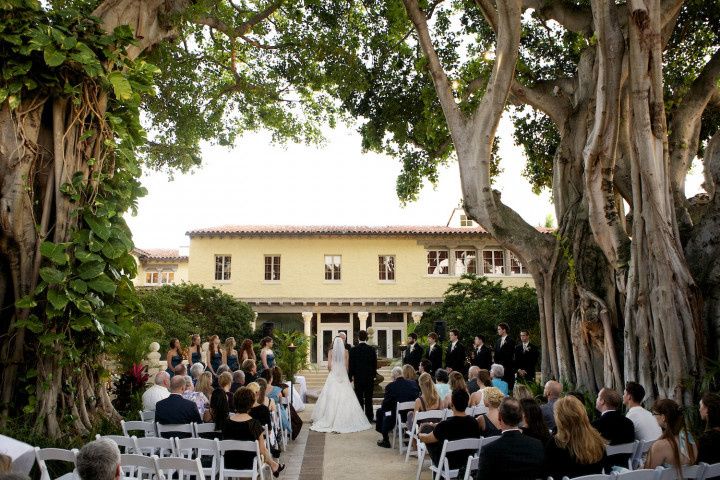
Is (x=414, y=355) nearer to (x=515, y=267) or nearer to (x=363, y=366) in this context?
(x=363, y=366)

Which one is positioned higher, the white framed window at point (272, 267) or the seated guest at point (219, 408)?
the white framed window at point (272, 267)

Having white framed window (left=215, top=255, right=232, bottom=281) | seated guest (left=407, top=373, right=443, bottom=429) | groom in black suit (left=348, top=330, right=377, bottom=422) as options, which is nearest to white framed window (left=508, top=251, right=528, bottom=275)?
white framed window (left=215, top=255, right=232, bottom=281)

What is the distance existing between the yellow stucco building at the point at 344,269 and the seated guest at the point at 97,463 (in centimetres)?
2540

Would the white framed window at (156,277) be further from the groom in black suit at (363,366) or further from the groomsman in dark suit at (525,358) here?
the groomsman in dark suit at (525,358)

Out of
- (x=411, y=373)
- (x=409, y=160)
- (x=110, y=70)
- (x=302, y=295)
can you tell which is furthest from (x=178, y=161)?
(x=302, y=295)

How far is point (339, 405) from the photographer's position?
36.7 feet

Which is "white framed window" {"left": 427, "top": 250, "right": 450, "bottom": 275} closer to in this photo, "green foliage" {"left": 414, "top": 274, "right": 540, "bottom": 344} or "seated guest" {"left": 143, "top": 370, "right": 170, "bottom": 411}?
"green foliage" {"left": 414, "top": 274, "right": 540, "bottom": 344}

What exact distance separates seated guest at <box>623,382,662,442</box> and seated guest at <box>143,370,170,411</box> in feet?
18.6

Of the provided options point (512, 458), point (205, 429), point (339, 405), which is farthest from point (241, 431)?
point (339, 405)

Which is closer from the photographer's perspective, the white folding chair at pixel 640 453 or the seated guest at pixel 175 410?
the white folding chair at pixel 640 453

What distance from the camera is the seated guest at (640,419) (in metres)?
5.55

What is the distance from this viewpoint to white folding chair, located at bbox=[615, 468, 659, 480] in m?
3.93

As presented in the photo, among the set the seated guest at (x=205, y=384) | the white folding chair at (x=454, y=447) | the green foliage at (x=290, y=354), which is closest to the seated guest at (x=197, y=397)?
the seated guest at (x=205, y=384)

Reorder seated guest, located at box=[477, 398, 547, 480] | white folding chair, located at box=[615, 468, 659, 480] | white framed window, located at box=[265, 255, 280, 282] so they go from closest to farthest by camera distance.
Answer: white folding chair, located at box=[615, 468, 659, 480], seated guest, located at box=[477, 398, 547, 480], white framed window, located at box=[265, 255, 280, 282]
